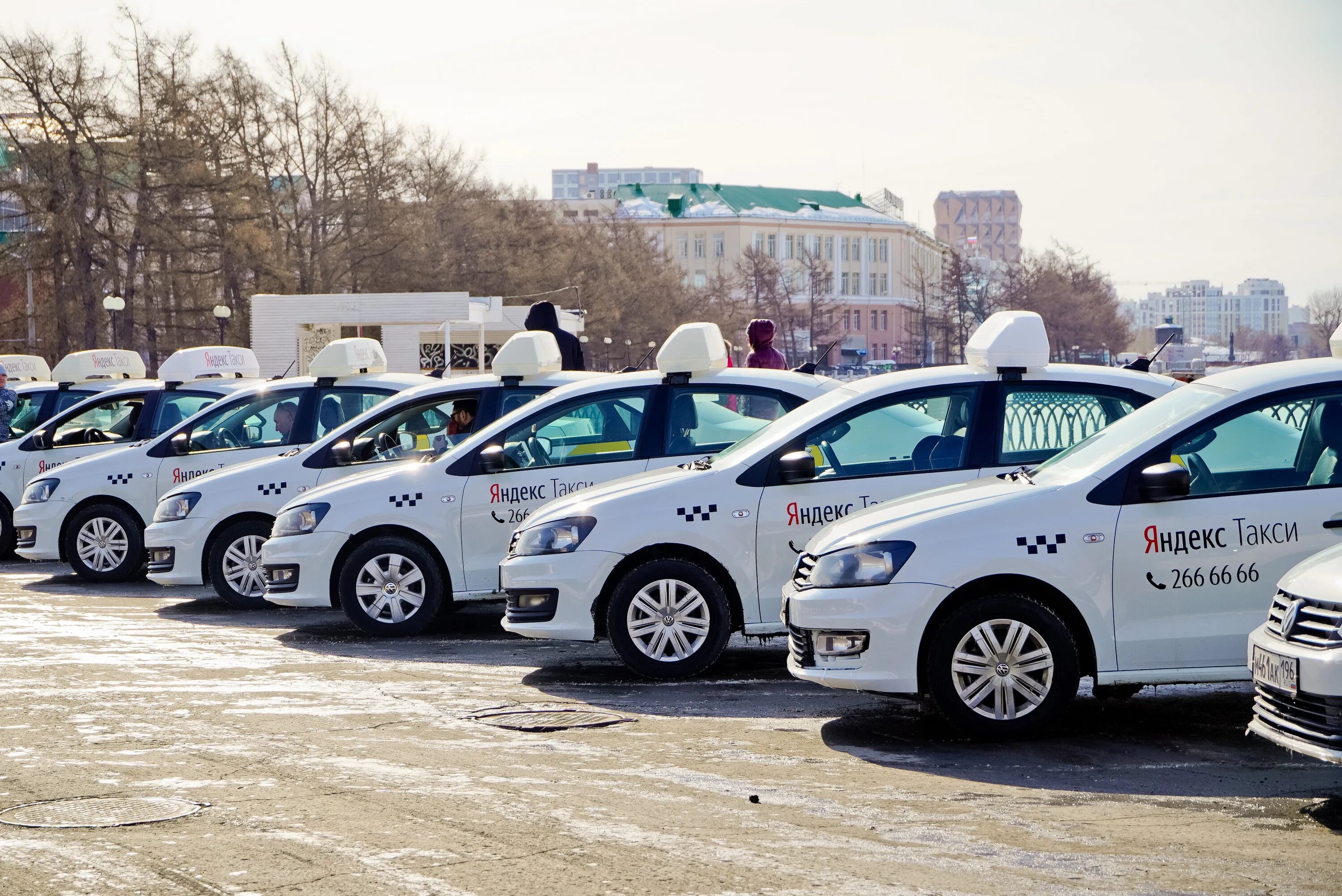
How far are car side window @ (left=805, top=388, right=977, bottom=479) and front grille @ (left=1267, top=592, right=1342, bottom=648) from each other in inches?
119

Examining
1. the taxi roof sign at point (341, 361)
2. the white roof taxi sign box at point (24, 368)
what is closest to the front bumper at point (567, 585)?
the taxi roof sign at point (341, 361)

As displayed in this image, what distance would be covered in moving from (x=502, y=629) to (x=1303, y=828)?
21.0 feet

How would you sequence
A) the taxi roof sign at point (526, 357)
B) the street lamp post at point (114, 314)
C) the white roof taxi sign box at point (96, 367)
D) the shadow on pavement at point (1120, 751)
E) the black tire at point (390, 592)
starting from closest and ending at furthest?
the shadow on pavement at point (1120, 751)
the black tire at point (390, 592)
the taxi roof sign at point (526, 357)
the white roof taxi sign box at point (96, 367)
the street lamp post at point (114, 314)

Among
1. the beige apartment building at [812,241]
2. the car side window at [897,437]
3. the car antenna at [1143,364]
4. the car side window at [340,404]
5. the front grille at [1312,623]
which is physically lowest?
the front grille at [1312,623]

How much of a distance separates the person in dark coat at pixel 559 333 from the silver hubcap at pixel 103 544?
13.4ft

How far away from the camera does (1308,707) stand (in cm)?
570

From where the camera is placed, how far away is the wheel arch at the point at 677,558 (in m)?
8.91

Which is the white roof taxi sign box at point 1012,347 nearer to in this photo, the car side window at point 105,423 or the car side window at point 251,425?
the car side window at point 251,425

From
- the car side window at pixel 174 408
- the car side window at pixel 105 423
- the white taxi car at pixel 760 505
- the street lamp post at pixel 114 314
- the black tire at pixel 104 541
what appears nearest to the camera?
the white taxi car at pixel 760 505

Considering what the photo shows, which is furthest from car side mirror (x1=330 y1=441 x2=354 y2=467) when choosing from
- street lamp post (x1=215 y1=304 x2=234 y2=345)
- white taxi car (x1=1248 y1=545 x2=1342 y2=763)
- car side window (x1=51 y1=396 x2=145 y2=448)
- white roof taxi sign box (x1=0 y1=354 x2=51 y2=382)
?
street lamp post (x1=215 y1=304 x2=234 y2=345)

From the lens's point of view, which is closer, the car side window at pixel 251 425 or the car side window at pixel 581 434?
the car side window at pixel 581 434

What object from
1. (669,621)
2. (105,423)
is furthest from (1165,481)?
(105,423)

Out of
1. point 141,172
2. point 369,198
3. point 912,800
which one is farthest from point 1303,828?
point 369,198

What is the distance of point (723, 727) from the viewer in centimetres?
766
